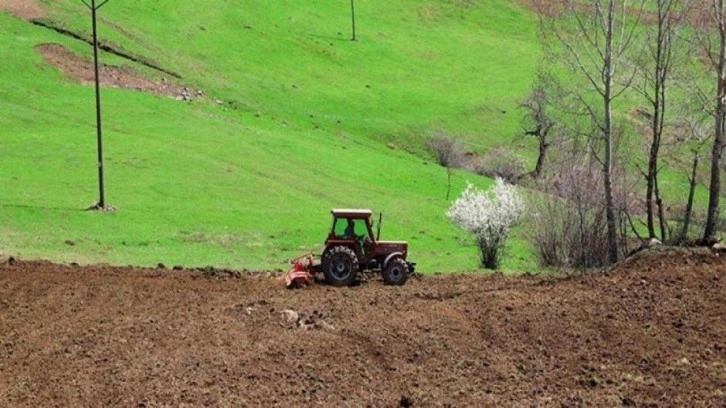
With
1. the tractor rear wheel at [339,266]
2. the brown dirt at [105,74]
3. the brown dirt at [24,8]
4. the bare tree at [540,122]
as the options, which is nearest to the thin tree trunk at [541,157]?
the bare tree at [540,122]

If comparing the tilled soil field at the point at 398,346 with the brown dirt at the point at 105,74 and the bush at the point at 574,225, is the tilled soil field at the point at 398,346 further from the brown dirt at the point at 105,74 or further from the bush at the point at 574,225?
the brown dirt at the point at 105,74

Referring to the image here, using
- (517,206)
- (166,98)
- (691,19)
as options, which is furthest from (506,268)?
(166,98)

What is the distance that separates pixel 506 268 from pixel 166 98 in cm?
3986

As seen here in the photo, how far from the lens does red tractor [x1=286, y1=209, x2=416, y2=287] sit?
90.0 feet

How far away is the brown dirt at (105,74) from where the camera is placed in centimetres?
7375

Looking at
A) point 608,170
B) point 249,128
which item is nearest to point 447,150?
point 249,128

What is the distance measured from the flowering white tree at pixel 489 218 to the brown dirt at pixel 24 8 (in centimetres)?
5001

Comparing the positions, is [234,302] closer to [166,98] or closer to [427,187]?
[427,187]

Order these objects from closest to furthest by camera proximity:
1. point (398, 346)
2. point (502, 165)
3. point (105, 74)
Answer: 1. point (398, 346)
2. point (105, 74)
3. point (502, 165)

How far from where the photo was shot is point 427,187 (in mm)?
68938

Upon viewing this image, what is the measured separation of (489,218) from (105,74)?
4191 cm

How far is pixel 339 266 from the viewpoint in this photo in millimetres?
27484

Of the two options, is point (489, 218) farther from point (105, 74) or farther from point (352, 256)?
point (105, 74)

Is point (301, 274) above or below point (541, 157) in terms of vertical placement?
below
